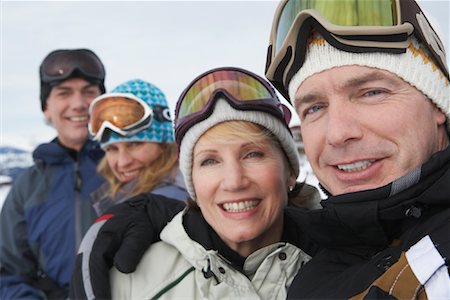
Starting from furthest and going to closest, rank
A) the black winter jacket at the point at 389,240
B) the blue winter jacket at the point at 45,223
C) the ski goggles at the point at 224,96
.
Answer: the blue winter jacket at the point at 45,223
the ski goggles at the point at 224,96
the black winter jacket at the point at 389,240

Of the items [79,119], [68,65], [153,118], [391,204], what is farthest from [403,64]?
[68,65]

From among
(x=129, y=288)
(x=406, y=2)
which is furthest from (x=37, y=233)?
(x=406, y=2)

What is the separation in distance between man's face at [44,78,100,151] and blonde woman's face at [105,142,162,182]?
605 mm

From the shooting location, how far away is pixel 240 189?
2.30 metres

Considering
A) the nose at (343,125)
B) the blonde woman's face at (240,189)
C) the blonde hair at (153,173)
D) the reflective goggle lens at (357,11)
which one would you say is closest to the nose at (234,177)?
the blonde woman's face at (240,189)

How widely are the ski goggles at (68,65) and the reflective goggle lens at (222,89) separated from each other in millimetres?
2315

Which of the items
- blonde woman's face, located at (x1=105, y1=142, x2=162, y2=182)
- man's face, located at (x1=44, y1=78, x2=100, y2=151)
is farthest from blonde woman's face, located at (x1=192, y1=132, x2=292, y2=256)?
man's face, located at (x1=44, y1=78, x2=100, y2=151)

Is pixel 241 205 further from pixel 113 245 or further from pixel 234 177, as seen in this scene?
pixel 113 245

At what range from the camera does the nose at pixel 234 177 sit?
7.46 feet

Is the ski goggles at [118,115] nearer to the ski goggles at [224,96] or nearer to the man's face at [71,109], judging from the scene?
the man's face at [71,109]

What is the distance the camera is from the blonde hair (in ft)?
12.0

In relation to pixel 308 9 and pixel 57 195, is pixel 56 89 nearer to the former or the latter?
pixel 57 195

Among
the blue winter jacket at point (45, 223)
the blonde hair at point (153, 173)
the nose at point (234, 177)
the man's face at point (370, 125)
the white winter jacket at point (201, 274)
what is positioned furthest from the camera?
the blue winter jacket at point (45, 223)

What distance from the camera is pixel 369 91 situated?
1.62 metres
